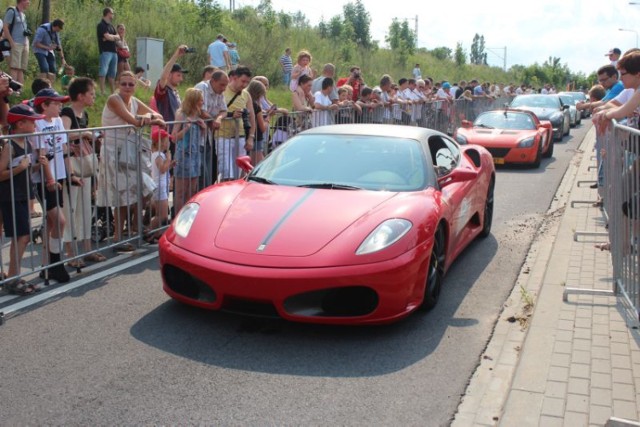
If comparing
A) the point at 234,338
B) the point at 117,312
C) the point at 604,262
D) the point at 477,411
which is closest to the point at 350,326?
the point at 234,338

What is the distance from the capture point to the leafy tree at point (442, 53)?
80.2m

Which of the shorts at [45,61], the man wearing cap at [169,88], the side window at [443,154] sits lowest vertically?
the side window at [443,154]

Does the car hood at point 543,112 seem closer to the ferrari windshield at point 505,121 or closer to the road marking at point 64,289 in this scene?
the ferrari windshield at point 505,121

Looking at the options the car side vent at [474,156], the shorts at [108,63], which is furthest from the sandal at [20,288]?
the shorts at [108,63]

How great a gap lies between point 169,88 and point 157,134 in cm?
193

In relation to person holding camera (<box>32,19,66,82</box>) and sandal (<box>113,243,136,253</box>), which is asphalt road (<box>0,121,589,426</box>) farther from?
person holding camera (<box>32,19,66,82</box>)

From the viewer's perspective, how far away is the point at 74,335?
16.3 ft

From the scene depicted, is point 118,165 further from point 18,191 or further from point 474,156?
point 474,156

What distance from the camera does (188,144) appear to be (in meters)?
8.44

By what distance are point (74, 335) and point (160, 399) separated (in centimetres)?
130

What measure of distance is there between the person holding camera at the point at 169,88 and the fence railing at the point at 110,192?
94cm

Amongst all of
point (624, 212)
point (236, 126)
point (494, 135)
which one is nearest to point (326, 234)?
point (624, 212)

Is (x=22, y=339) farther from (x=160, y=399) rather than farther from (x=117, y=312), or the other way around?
(x=160, y=399)

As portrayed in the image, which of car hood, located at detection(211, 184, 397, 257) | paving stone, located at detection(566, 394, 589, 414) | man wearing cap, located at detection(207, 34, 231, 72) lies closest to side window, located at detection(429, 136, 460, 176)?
car hood, located at detection(211, 184, 397, 257)
